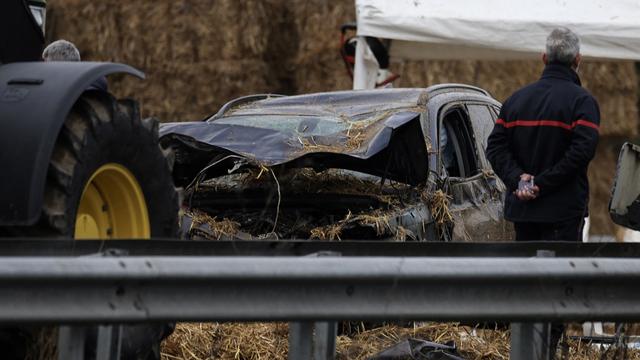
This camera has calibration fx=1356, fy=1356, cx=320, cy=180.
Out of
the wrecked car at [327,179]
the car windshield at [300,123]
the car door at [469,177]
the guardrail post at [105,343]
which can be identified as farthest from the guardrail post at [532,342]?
the car windshield at [300,123]

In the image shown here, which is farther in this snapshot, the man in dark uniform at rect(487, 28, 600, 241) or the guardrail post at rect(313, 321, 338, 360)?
the man in dark uniform at rect(487, 28, 600, 241)

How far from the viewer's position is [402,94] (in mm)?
9297

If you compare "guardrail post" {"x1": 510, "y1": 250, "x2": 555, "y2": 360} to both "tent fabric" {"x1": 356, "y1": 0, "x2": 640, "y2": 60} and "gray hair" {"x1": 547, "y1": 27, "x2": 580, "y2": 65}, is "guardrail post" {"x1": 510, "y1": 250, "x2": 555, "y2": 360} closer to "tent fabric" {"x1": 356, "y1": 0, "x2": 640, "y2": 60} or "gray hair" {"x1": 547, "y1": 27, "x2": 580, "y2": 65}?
"gray hair" {"x1": 547, "y1": 27, "x2": 580, "y2": 65}

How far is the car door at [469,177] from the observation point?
877 cm

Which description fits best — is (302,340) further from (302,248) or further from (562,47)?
(562,47)

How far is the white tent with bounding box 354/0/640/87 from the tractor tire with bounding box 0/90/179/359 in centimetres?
703

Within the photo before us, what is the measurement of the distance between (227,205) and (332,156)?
0.86m

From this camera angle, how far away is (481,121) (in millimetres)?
9836

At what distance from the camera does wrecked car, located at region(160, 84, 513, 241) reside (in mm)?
8039

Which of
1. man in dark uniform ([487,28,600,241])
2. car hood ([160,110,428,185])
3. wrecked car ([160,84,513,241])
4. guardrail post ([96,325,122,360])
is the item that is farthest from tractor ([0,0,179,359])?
man in dark uniform ([487,28,600,241])

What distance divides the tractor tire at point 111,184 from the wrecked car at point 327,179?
2.19 metres

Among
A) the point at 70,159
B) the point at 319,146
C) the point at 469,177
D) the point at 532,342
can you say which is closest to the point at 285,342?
the point at 70,159

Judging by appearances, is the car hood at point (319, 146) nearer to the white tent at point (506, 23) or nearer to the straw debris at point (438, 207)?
the straw debris at point (438, 207)

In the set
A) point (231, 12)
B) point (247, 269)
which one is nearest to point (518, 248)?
point (247, 269)
